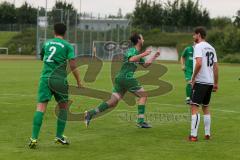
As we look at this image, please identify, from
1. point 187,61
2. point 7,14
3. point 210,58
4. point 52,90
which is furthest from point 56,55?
point 7,14

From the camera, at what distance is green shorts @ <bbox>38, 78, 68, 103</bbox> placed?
10.8 m

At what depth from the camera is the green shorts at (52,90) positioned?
35.4 feet

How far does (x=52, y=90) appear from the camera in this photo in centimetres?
1088

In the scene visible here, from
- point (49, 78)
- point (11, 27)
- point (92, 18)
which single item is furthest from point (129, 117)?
point (11, 27)

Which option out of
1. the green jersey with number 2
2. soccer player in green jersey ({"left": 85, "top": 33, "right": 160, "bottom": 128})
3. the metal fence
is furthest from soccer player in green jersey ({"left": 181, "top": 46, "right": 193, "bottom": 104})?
the metal fence

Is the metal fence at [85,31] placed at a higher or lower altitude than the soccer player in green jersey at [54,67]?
lower

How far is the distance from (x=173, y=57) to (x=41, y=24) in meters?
25.4

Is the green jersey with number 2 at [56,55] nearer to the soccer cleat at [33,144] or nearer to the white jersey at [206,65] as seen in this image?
the soccer cleat at [33,144]

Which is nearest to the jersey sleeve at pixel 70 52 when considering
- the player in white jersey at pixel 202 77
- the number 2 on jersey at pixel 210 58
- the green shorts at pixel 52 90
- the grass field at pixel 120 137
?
the green shorts at pixel 52 90

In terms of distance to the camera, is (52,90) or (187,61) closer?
(52,90)

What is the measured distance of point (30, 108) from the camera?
17359 mm

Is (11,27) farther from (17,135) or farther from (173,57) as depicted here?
(17,135)

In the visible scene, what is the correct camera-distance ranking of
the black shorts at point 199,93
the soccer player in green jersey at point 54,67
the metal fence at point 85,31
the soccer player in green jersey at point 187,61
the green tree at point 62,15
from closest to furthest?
the soccer player in green jersey at point 54,67 → the black shorts at point 199,93 → the soccer player in green jersey at point 187,61 → the metal fence at point 85,31 → the green tree at point 62,15

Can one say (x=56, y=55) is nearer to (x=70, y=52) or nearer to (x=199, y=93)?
(x=70, y=52)
